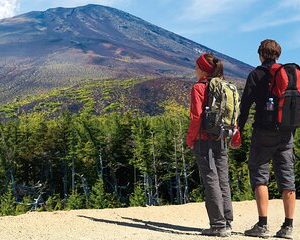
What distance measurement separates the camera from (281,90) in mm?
7805

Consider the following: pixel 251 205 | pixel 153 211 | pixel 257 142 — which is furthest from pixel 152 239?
pixel 251 205

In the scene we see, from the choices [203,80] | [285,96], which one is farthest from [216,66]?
[285,96]

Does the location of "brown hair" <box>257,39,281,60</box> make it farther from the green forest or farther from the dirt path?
the green forest

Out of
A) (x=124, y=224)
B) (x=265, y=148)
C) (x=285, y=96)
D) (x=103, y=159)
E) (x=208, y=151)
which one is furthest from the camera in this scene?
(x=103, y=159)

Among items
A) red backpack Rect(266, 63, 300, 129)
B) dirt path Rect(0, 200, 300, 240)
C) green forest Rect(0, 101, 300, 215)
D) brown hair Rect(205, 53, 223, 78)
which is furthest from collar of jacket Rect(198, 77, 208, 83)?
green forest Rect(0, 101, 300, 215)

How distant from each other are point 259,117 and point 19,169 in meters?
58.8

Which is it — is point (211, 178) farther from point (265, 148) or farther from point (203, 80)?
point (203, 80)

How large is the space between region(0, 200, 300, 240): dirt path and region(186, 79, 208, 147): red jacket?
1.47 metres

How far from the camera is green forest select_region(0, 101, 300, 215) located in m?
56.2

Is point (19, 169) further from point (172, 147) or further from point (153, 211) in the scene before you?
point (153, 211)

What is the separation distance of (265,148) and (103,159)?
5518cm

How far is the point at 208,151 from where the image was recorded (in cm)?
817

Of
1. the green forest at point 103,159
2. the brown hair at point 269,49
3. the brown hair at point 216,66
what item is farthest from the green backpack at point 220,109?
the green forest at point 103,159

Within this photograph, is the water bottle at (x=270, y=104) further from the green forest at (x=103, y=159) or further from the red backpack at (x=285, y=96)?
the green forest at (x=103, y=159)
